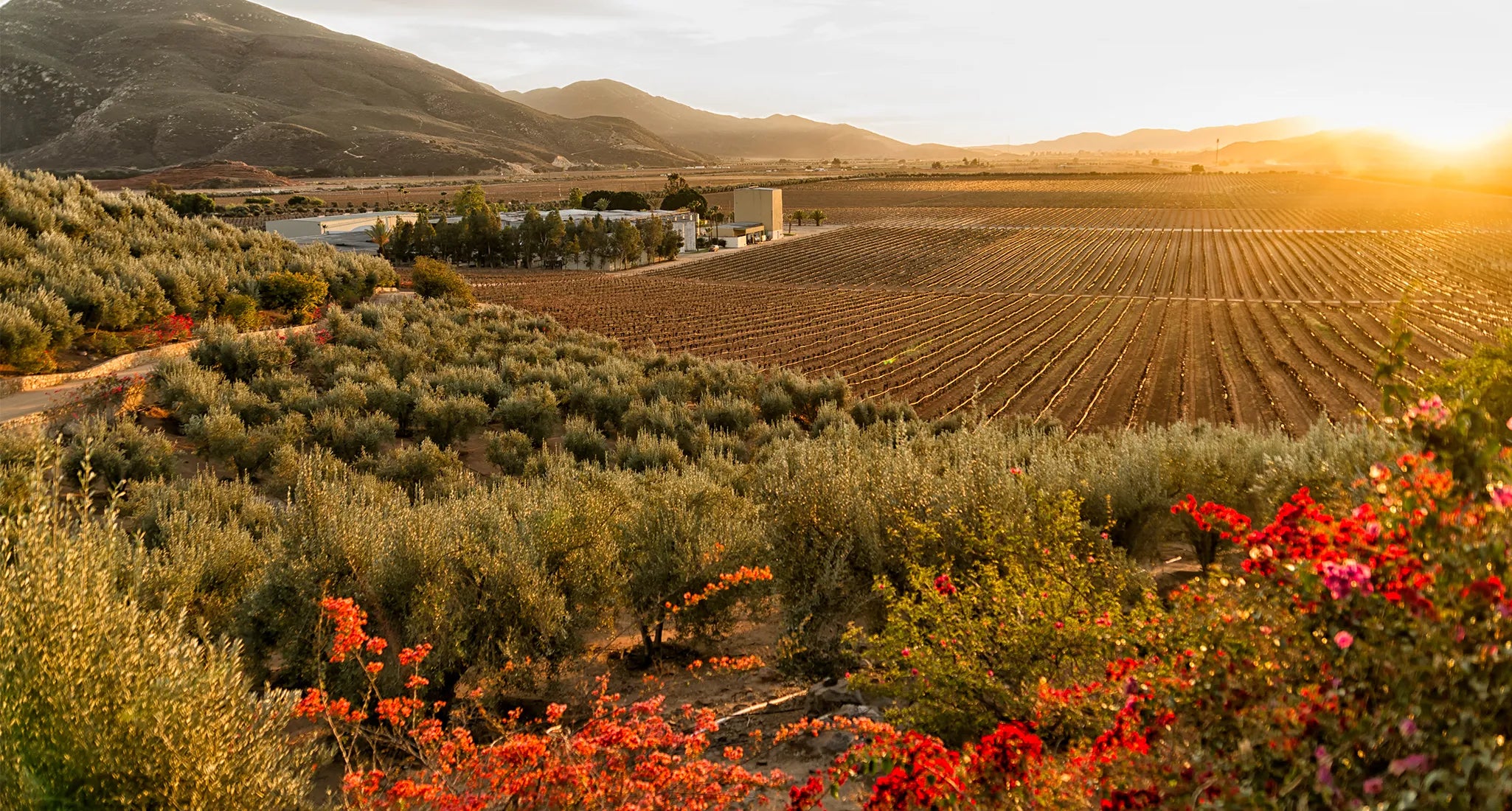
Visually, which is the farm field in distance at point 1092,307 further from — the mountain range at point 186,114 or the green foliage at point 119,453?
the mountain range at point 186,114

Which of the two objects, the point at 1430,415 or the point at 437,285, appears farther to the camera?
the point at 437,285

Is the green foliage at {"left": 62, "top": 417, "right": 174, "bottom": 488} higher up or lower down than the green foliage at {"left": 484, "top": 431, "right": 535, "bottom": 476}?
higher up

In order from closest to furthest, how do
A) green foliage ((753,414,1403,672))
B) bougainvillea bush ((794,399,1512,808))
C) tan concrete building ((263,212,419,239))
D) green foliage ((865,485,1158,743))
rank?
bougainvillea bush ((794,399,1512,808))
green foliage ((865,485,1158,743))
green foliage ((753,414,1403,672))
tan concrete building ((263,212,419,239))

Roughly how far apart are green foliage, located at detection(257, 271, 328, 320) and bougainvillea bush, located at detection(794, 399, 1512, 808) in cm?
2621

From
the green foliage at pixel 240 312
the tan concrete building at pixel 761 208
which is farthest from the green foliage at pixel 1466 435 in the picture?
the tan concrete building at pixel 761 208

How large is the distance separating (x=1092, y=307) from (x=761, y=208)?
154 ft

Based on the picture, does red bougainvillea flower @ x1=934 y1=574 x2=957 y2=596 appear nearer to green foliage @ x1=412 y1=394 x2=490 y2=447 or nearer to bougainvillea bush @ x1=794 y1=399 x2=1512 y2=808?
bougainvillea bush @ x1=794 y1=399 x2=1512 y2=808

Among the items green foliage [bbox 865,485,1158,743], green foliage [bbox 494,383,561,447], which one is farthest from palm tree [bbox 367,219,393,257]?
green foliage [bbox 865,485,1158,743]

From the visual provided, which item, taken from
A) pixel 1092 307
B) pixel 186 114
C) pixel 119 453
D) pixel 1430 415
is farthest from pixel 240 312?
pixel 186 114

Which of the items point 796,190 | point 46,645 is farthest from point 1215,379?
point 796,190

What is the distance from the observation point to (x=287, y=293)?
2522cm

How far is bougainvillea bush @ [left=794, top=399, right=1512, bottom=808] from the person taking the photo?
2482 mm

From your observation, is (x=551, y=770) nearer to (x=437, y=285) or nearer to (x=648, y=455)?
(x=648, y=455)

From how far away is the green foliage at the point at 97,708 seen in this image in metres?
3.80
